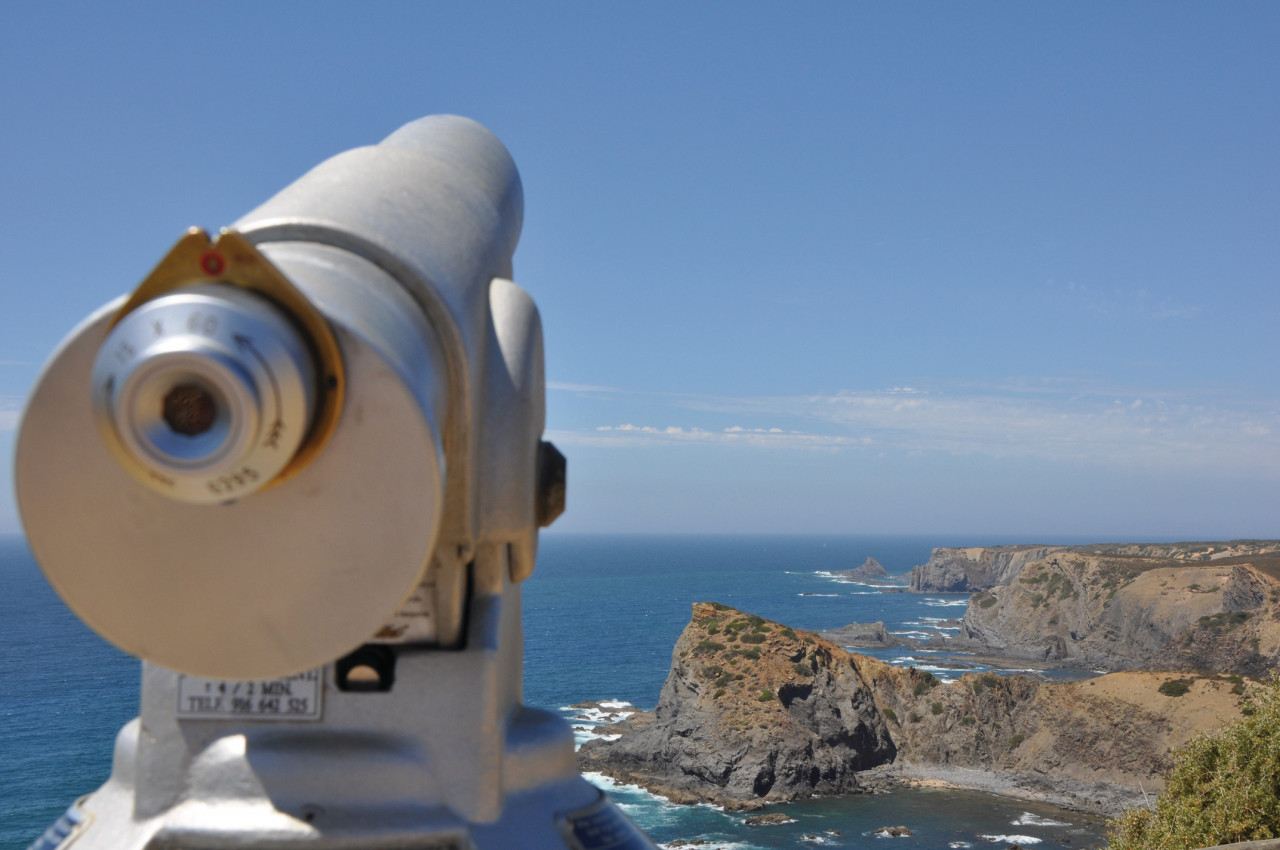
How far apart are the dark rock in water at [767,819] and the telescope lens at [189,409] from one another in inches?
1997

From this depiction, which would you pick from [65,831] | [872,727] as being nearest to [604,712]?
[872,727]

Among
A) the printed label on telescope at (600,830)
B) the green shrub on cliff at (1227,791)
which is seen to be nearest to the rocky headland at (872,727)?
the green shrub on cliff at (1227,791)

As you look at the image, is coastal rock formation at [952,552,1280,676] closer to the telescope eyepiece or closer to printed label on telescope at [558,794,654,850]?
printed label on telescope at [558,794,654,850]

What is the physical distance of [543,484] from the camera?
321cm

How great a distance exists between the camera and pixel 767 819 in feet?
162

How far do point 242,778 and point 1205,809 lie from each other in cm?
1495

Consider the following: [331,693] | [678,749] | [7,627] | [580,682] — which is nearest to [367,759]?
[331,693]

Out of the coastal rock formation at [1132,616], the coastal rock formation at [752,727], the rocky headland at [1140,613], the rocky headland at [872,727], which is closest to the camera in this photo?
the rocky headland at [872,727]

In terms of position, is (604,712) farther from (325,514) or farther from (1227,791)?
(325,514)

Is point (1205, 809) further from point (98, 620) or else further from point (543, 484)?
point (98, 620)

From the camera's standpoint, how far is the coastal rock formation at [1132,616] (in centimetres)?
7012

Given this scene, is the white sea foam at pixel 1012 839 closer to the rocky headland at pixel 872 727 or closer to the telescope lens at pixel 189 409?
the rocky headland at pixel 872 727

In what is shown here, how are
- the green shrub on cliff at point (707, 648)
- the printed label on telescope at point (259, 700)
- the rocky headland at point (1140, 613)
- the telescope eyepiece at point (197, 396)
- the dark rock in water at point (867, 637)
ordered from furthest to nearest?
the dark rock in water at point (867, 637) < the rocky headland at point (1140, 613) < the green shrub on cliff at point (707, 648) < the printed label on telescope at point (259, 700) < the telescope eyepiece at point (197, 396)

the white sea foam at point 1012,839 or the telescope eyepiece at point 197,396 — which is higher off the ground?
the telescope eyepiece at point 197,396
